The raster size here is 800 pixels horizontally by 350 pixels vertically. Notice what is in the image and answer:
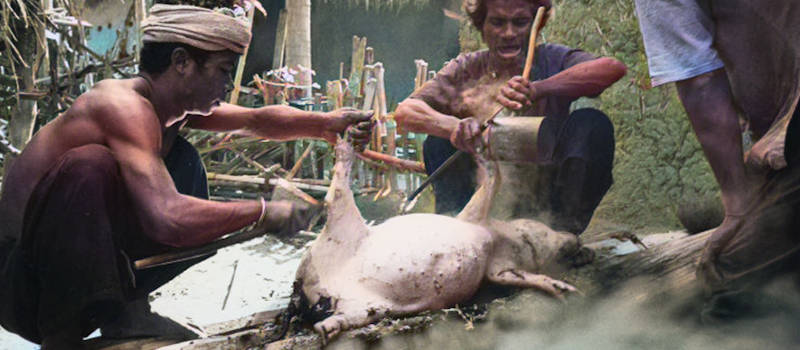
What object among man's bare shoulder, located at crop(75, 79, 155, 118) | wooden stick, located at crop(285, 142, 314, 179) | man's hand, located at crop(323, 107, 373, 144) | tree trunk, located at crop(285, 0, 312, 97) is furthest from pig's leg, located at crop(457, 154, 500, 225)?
man's bare shoulder, located at crop(75, 79, 155, 118)

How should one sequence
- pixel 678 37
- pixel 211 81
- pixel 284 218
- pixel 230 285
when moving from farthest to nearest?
pixel 678 37
pixel 230 285
pixel 284 218
pixel 211 81

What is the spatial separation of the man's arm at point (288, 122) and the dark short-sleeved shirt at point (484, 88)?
40 centimetres

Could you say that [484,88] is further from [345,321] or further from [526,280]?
[345,321]

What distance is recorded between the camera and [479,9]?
286cm

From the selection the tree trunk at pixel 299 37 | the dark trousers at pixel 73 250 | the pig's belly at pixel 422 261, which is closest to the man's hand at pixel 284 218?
the pig's belly at pixel 422 261

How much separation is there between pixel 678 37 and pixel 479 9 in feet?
2.99

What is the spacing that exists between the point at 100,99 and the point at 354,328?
4.18ft

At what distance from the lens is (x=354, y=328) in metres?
2.52

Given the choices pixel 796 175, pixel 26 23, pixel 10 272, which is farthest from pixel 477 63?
pixel 10 272

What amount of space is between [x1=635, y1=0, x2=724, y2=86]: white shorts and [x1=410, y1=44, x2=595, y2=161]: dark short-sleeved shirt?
299 millimetres

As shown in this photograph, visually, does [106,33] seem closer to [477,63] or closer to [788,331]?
[477,63]

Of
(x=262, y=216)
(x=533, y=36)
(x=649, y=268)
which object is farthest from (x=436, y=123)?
(x=649, y=268)

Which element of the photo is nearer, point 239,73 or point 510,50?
point 239,73

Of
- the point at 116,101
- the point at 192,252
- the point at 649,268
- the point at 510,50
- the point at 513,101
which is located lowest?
the point at 649,268
